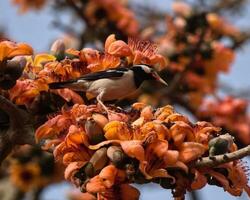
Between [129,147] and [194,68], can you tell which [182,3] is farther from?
[129,147]

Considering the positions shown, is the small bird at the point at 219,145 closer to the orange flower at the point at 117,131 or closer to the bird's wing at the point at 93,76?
the orange flower at the point at 117,131

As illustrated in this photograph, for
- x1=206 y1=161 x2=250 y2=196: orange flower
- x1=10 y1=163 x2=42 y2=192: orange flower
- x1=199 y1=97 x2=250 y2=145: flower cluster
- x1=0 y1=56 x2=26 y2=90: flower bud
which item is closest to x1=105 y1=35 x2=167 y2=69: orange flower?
x1=0 y1=56 x2=26 y2=90: flower bud

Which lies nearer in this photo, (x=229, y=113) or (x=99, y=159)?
(x=99, y=159)

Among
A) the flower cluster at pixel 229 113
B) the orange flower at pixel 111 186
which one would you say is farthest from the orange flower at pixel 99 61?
the flower cluster at pixel 229 113

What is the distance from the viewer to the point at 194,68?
462 cm

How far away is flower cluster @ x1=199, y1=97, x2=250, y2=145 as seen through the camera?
4793mm

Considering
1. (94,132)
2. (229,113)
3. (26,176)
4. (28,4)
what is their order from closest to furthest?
(94,132)
(26,176)
(229,113)
(28,4)

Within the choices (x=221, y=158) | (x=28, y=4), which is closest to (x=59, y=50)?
(x=221, y=158)

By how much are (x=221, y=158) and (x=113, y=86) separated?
1.55 ft

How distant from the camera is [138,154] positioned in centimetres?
149

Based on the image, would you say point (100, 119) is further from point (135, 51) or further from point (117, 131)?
point (135, 51)

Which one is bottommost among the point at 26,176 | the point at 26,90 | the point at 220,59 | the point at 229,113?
the point at 26,176

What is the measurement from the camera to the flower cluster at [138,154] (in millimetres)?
1522

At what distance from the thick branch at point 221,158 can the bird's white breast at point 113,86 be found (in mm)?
411
